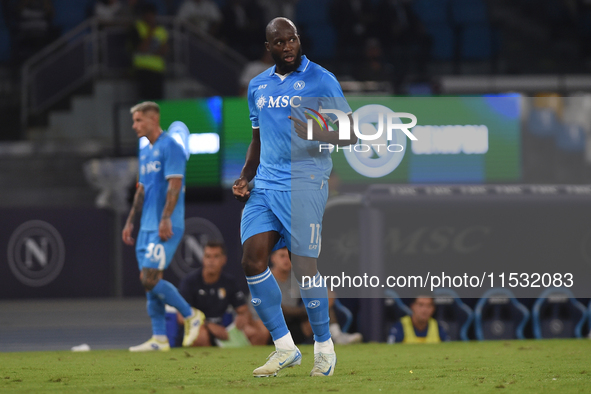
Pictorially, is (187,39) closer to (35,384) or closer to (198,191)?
(198,191)

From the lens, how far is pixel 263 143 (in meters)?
5.30

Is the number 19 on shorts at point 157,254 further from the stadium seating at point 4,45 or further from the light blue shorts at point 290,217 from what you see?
the stadium seating at point 4,45

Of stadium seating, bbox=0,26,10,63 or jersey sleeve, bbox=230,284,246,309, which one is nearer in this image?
jersey sleeve, bbox=230,284,246,309

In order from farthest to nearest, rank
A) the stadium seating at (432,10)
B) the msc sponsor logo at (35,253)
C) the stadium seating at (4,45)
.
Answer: the stadium seating at (432,10) < the stadium seating at (4,45) < the msc sponsor logo at (35,253)

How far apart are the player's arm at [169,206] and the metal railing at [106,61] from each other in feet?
21.7

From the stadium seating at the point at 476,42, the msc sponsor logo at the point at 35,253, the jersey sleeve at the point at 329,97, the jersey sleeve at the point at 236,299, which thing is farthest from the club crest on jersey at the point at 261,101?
the stadium seating at the point at 476,42

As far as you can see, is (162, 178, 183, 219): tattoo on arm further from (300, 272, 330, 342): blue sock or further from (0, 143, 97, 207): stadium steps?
(0, 143, 97, 207): stadium steps

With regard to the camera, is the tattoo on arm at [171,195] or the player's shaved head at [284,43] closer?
the player's shaved head at [284,43]

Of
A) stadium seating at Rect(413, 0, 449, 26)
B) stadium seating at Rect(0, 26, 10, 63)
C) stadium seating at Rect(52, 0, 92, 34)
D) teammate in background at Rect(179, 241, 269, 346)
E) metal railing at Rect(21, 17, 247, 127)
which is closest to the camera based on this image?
teammate in background at Rect(179, 241, 269, 346)

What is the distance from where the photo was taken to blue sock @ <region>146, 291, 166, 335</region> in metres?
7.57

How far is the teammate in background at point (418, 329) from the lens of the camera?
788 cm

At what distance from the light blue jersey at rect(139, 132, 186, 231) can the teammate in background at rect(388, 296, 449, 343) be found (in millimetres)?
2173

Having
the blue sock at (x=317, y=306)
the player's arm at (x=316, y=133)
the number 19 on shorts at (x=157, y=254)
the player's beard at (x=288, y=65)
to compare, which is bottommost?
the blue sock at (x=317, y=306)

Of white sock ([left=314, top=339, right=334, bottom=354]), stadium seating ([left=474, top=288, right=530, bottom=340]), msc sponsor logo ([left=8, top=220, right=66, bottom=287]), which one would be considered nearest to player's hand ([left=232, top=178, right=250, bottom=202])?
white sock ([left=314, top=339, right=334, bottom=354])
